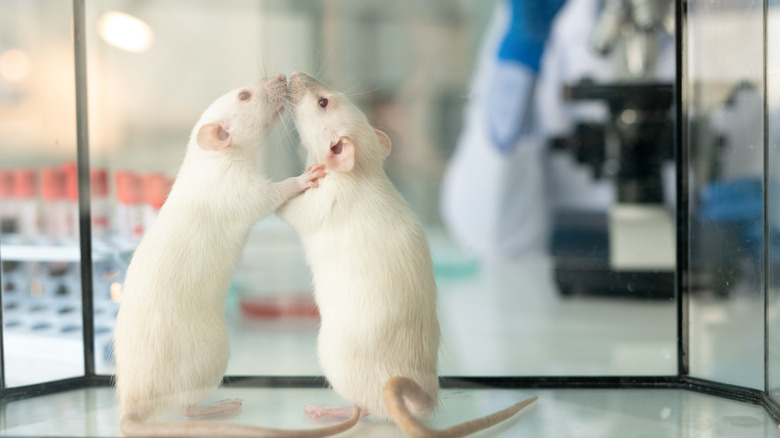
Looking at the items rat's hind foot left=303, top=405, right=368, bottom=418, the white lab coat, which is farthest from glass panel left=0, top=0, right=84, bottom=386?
the white lab coat

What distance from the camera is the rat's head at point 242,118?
1.81 ft

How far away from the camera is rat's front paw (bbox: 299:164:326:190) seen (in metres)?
0.54

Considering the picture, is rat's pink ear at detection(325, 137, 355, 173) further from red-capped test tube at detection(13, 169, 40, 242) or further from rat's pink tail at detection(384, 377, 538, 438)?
red-capped test tube at detection(13, 169, 40, 242)

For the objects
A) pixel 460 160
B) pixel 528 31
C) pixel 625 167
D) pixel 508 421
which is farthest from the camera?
pixel 460 160

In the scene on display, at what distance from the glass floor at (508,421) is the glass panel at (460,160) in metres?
0.05

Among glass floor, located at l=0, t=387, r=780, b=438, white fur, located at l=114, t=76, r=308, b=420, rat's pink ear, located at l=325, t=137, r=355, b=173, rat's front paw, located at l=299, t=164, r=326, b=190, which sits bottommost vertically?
glass floor, located at l=0, t=387, r=780, b=438

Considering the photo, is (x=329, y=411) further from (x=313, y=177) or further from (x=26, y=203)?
(x=26, y=203)

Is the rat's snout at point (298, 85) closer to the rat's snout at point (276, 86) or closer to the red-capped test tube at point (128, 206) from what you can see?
the rat's snout at point (276, 86)

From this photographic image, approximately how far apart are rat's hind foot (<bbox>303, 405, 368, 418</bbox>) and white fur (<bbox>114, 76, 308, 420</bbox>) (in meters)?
0.10

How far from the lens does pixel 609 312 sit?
1.29m

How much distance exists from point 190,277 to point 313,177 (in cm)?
14

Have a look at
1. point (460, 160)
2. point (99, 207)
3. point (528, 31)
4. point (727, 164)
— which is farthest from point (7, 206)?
point (460, 160)

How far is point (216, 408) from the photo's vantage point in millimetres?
576

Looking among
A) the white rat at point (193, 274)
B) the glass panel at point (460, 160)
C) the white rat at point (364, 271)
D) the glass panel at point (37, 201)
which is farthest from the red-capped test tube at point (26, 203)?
the white rat at point (364, 271)
